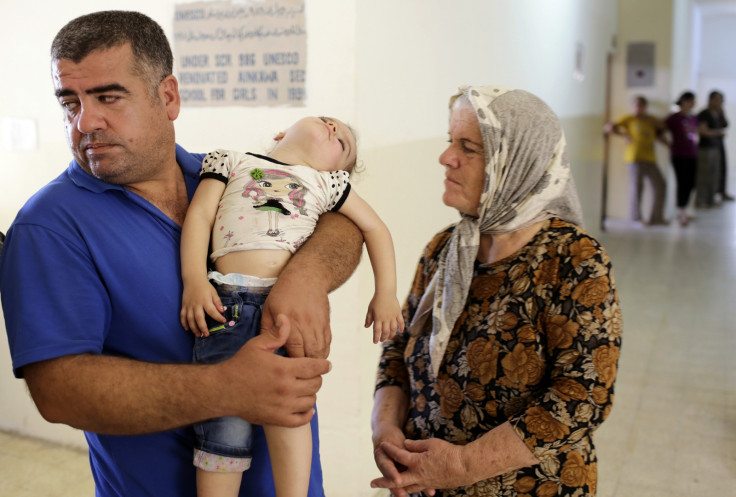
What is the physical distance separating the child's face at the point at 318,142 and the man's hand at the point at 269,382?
0.49 m

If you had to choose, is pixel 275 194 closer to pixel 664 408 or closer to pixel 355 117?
pixel 355 117

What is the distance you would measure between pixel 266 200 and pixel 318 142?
0.24 meters

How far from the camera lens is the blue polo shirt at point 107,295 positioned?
1159 mm

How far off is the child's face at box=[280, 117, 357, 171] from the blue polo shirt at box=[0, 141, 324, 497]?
266mm

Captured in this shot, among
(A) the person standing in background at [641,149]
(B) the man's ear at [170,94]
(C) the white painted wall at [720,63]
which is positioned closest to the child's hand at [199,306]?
(B) the man's ear at [170,94]

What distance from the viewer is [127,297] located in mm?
1282

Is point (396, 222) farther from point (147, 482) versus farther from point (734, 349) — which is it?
point (734, 349)

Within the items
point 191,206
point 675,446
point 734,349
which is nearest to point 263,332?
point 191,206

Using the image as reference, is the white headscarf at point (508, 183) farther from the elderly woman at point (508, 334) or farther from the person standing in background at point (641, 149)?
the person standing in background at point (641, 149)

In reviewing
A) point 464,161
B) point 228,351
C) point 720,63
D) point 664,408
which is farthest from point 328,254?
point 720,63

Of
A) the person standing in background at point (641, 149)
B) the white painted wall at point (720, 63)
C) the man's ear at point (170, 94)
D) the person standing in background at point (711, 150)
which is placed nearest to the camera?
the man's ear at point (170, 94)

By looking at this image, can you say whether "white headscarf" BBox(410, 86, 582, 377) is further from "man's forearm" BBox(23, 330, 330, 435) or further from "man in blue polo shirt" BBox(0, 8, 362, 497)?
"man's forearm" BBox(23, 330, 330, 435)

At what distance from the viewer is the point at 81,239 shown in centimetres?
124

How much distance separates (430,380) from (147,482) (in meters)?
0.76
